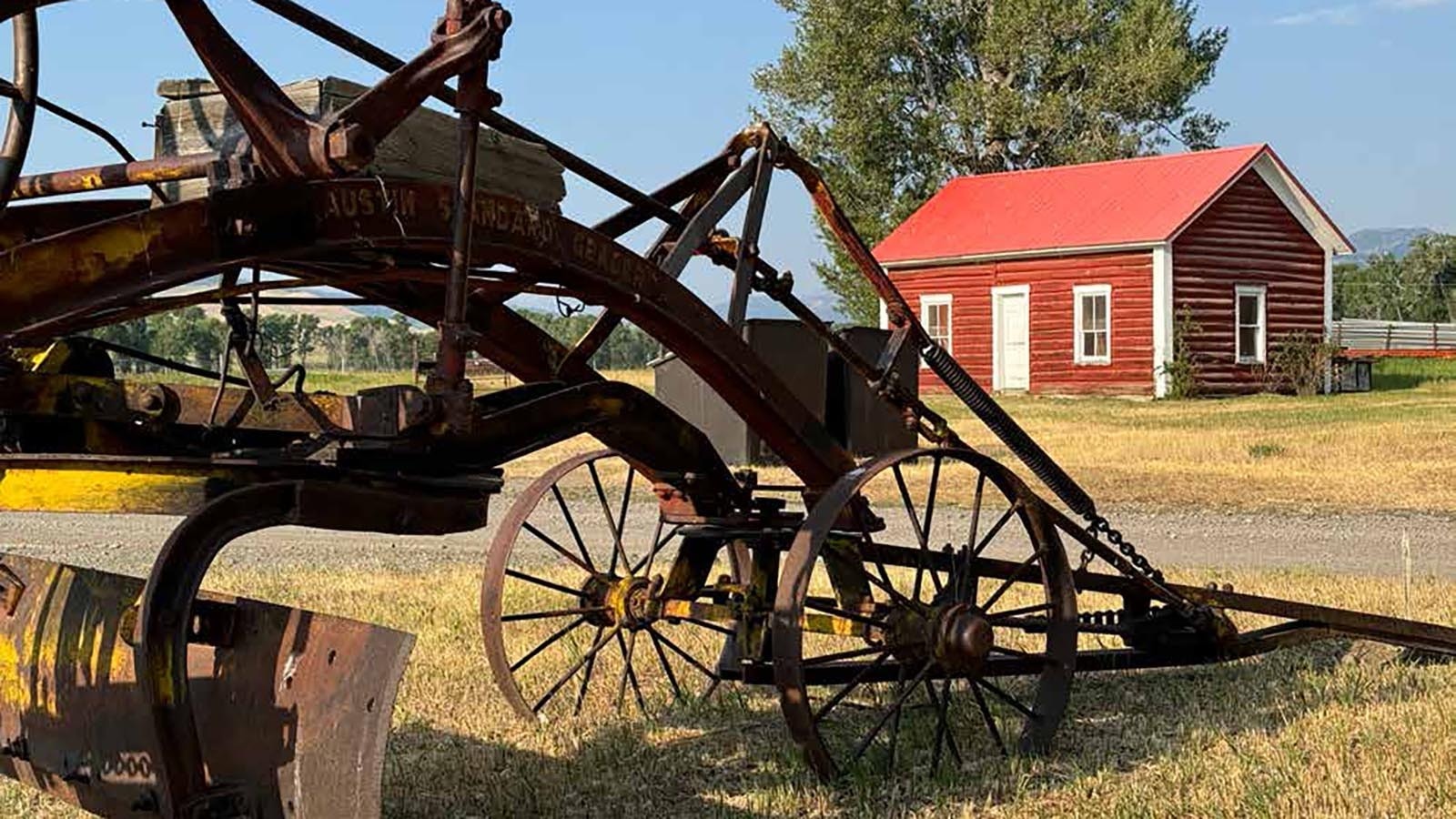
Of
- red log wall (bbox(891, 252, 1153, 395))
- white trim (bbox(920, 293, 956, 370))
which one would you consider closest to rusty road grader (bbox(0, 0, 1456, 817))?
red log wall (bbox(891, 252, 1153, 395))

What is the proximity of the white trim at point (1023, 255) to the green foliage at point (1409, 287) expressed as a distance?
127ft

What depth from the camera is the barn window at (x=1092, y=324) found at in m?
29.3

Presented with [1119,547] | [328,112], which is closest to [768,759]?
[1119,547]

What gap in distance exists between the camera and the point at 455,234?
374 centimetres

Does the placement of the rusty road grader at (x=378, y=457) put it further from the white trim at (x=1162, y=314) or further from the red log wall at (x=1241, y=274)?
the red log wall at (x=1241, y=274)

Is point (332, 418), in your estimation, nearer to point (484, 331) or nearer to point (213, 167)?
point (484, 331)

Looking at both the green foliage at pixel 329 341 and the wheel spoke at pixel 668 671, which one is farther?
the green foliage at pixel 329 341

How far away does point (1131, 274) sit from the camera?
28.7 meters

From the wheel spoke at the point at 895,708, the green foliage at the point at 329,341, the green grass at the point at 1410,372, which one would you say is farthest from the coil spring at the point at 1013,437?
the green foliage at the point at 329,341

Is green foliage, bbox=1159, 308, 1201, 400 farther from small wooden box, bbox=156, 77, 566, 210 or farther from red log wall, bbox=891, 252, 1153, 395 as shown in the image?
small wooden box, bbox=156, 77, 566, 210

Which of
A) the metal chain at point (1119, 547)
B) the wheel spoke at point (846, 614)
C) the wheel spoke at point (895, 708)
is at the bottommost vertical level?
the wheel spoke at point (895, 708)

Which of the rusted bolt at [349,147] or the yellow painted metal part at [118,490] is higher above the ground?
the rusted bolt at [349,147]

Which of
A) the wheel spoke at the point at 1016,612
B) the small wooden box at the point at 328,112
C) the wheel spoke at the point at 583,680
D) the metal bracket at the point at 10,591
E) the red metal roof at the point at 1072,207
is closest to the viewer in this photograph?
the small wooden box at the point at 328,112

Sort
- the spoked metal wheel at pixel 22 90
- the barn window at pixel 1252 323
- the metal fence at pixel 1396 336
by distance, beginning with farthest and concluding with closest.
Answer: the metal fence at pixel 1396 336 < the barn window at pixel 1252 323 < the spoked metal wheel at pixel 22 90
